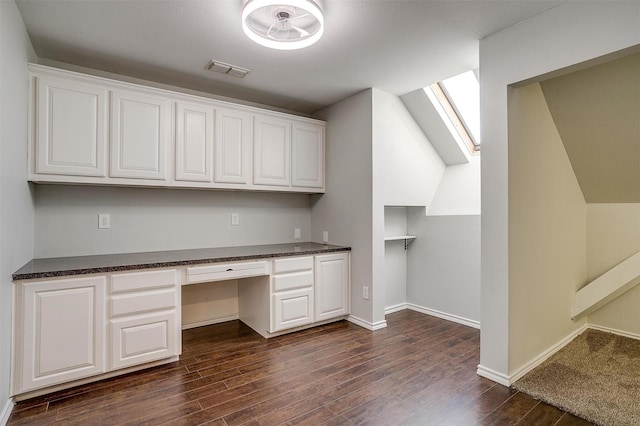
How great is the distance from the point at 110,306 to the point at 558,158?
3626 mm

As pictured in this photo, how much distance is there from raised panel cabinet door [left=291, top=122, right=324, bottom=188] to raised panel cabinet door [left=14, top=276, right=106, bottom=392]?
2061 mm

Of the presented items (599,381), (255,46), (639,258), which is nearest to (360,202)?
(255,46)

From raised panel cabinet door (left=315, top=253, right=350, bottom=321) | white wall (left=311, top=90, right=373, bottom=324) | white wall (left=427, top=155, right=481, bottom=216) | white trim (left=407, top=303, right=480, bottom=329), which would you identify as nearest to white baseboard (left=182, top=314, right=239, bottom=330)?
raised panel cabinet door (left=315, top=253, right=350, bottom=321)

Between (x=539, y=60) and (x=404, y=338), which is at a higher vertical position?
(x=539, y=60)

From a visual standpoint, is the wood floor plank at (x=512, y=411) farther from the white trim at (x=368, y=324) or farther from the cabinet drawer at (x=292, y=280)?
the cabinet drawer at (x=292, y=280)

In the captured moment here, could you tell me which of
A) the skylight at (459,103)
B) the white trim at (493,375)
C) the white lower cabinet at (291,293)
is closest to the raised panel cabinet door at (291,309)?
the white lower cabinet at (291,293)

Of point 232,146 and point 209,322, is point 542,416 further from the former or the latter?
point 232,146

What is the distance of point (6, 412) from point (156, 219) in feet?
5.44

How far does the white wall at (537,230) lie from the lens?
2.28 m

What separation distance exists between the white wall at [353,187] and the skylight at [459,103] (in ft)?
2.54

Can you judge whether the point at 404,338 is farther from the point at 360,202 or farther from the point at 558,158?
the point at 558,158

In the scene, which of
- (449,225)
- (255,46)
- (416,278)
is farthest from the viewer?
(416,278)

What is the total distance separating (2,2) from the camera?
5.73ft

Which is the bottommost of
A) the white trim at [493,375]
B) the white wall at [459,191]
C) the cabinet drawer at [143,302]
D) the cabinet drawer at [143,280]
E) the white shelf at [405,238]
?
the white trim at [493,375]
